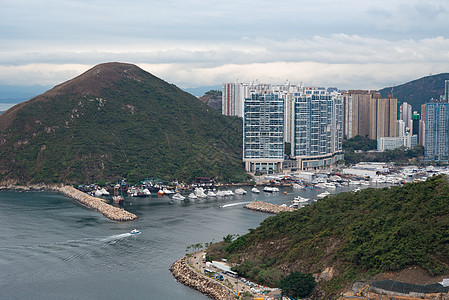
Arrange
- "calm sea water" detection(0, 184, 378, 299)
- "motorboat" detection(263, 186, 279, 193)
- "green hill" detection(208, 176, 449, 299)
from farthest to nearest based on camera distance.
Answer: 1. "motorboat" detection(263, 186, 279, 193)
2. "calm sea water" detection(0, 184, 378, 299)
3. "green hill" detection(208, 176, 449, 299)

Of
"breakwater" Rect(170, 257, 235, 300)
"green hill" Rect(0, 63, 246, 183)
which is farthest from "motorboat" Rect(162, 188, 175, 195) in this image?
"breakwater" Rect(170, 257, 235, 300)

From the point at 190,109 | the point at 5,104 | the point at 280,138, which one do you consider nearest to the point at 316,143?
the point at 280,138

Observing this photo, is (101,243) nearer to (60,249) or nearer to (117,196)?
(60,249)

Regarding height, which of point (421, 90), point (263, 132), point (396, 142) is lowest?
point (396, 142)

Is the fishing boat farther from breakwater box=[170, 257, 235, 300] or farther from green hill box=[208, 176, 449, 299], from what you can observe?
breakwater box=[170, 257, 235, 300]

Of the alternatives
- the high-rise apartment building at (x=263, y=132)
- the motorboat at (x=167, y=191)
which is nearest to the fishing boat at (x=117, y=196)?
the motorboat at (x=167, y=191)

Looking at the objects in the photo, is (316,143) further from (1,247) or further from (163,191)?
(1,247)

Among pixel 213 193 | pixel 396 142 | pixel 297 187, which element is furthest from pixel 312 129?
pixel 396 142
